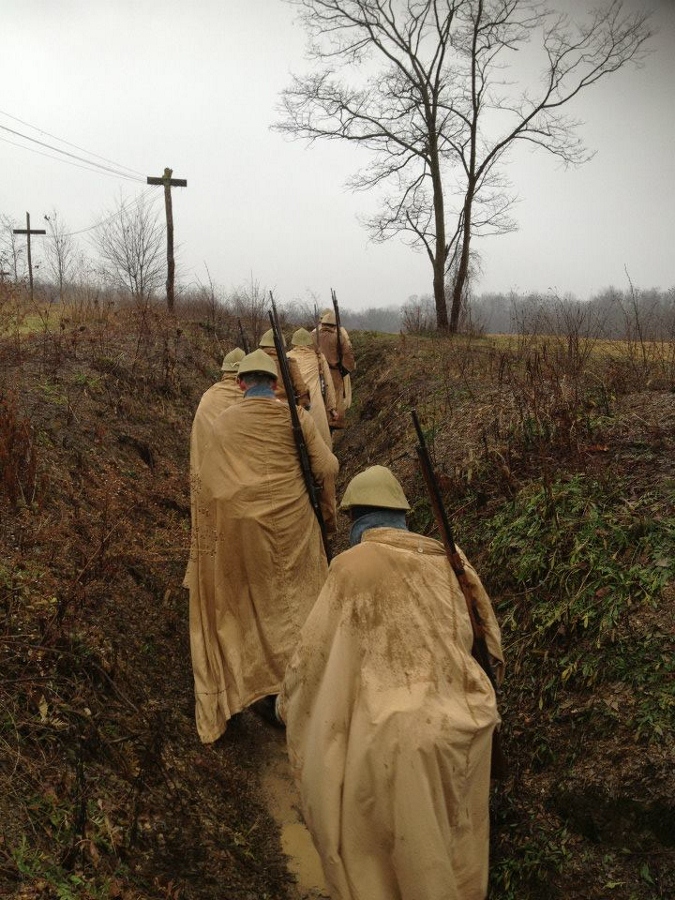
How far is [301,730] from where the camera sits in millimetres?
2998

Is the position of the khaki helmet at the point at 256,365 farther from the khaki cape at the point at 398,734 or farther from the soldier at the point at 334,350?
the soldier at the point at 334,350

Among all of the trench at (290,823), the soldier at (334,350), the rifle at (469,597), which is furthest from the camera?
the soldier at (334,350)

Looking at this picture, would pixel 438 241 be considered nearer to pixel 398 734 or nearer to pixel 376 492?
pixel 376 492

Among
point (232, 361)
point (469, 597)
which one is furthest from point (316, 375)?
point (469, 597)

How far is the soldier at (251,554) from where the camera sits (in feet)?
15.5

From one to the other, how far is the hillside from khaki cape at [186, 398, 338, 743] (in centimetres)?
42

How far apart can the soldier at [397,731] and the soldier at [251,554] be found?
1.88m

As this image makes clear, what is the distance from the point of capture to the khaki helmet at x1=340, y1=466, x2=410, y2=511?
9.71ft

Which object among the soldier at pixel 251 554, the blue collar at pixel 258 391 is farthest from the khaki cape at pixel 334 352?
the soldier at pixel 251 554

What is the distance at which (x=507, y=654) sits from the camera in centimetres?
420

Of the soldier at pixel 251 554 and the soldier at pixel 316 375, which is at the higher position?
the soldier at pixel 316 375

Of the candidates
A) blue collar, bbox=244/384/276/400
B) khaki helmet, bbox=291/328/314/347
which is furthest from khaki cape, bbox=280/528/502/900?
khaki helmet, bbox=291/328/314/347

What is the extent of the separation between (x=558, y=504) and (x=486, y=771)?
256 centimetres

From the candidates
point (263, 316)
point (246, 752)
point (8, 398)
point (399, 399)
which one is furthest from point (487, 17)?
point (246, 752)
